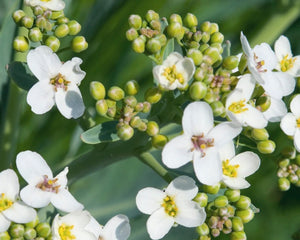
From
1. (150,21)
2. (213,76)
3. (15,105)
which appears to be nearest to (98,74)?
(15,105)

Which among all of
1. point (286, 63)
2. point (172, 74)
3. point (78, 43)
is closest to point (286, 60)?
point (286, 63)

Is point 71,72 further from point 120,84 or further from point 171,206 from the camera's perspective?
point 120,84

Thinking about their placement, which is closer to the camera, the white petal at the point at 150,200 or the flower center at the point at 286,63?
the white petal at the point at 150,200

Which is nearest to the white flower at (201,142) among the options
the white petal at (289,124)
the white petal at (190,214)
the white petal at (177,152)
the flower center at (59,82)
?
the white petal at (177,152)

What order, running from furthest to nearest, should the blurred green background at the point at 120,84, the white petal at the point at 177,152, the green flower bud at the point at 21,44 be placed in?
the blurred green background at the point at 120,84
the green flower bud at the point at 21,44
the white petal at the point at 177,152

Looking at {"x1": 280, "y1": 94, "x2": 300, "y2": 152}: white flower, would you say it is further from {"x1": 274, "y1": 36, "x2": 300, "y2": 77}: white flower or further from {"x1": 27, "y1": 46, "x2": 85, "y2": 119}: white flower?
{"x1": 27, "y1": 46, "x2": 85, "y2": 119}: white flower

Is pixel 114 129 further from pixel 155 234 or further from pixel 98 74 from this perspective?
pixel 98 74

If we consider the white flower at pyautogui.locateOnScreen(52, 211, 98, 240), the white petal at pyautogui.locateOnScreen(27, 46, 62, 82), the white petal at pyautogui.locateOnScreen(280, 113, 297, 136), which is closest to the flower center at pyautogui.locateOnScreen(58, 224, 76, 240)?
the white flower at pyautogui.locateOnScreen(52, 211, 98, 240)

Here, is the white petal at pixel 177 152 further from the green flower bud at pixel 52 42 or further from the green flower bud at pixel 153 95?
the green flower bud at pixel 52 42
